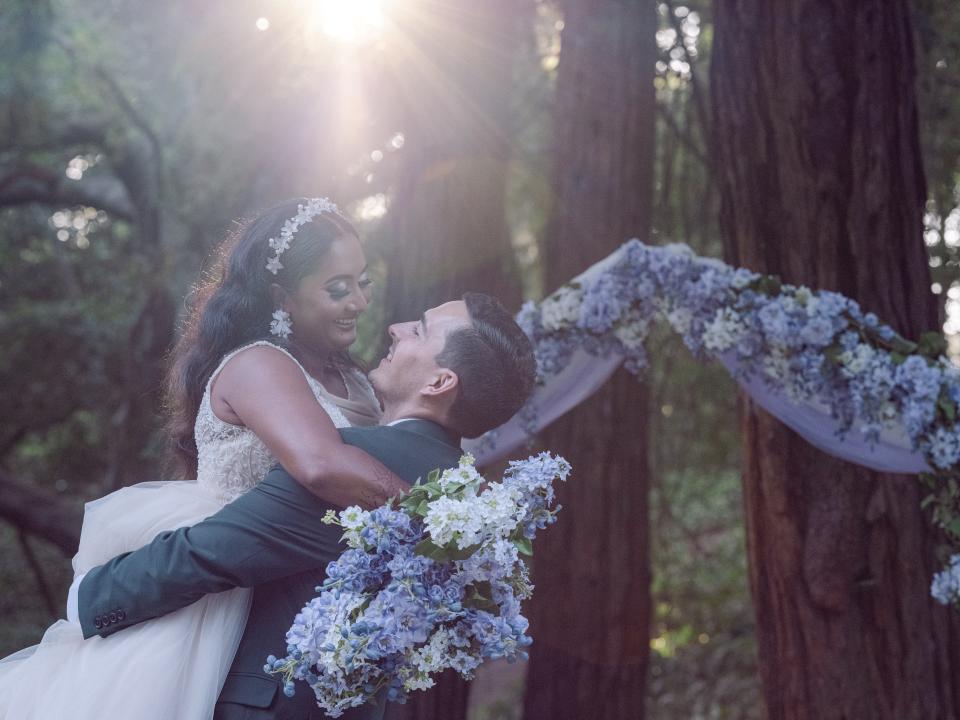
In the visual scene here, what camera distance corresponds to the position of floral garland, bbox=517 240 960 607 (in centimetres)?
389

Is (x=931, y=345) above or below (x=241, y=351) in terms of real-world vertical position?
above

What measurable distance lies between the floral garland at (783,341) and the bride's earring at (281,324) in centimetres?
170

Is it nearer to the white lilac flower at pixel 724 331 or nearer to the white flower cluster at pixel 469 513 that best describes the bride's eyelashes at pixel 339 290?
the white flower cluster at pixel 469 513

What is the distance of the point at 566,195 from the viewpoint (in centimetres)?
617

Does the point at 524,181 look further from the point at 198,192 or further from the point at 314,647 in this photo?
the point at 314,647

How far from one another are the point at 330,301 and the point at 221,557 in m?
0.86

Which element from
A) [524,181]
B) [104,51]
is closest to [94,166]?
[104,51]

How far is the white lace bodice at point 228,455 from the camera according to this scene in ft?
9.11

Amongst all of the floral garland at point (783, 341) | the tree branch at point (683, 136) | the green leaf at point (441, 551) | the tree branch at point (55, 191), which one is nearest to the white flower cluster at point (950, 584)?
the floral garland at point (783, 341)

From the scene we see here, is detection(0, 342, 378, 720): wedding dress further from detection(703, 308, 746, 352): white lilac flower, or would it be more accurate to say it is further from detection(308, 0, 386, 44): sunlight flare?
detection(308, 0, 386, 44): sunlight flare

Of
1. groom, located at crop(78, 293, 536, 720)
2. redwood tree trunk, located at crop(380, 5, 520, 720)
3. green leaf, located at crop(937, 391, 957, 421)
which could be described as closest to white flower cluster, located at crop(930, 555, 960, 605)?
green leaf, located at crop(937, 391, 957, 421)

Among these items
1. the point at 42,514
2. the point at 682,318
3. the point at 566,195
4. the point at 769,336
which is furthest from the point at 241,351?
the point at 42,514

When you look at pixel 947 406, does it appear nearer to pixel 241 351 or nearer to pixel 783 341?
pixel 783 341

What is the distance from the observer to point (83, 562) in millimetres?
2738
